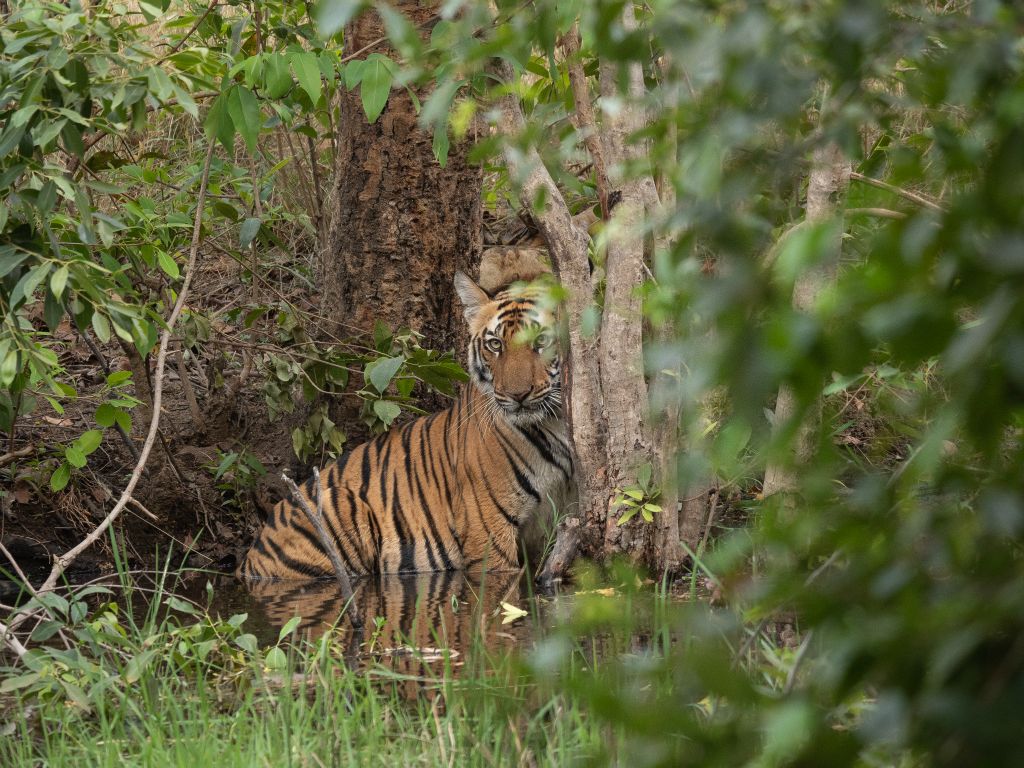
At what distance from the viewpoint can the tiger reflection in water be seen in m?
4.02

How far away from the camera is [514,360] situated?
5629 millimetres

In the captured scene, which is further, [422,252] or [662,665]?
[422,252]

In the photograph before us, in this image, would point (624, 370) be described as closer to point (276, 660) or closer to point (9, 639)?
point (276, 660)

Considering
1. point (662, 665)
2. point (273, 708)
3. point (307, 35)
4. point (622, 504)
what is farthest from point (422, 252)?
point (662, 665)

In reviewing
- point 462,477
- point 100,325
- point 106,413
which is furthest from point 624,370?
point 100,325

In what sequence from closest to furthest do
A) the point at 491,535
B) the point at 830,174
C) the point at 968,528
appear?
1. the point at 968,528
2. the point at 830,174
3. the point at 491,535

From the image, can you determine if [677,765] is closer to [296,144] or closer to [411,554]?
[411,554]

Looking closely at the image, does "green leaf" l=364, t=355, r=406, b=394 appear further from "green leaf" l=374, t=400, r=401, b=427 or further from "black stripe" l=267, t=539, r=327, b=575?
"black stripe" l=267, t=539, r=327, b=575

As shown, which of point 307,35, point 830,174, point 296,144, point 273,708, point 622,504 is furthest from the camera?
point 296,144

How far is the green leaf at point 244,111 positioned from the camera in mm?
4148

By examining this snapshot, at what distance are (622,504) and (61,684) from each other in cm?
231

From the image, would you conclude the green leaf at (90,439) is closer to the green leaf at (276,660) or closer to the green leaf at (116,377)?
the green leaf at (116,377)

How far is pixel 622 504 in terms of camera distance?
476 cm

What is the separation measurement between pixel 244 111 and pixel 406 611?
2.18 m
